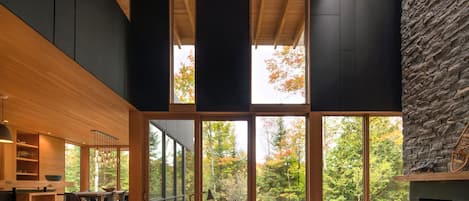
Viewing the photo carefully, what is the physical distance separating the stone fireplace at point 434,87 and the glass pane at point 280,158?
5.05ft

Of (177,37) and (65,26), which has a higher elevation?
(177,37)

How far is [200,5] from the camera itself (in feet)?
24.8

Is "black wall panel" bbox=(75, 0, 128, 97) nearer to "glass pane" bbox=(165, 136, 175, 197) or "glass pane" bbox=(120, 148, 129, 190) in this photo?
"glass pane" bbox=(165, 136, 175, 197)

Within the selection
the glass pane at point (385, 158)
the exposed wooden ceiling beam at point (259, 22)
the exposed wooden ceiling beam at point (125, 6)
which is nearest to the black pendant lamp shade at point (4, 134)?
the exposed wooden ceiling beam at point (125, 6)

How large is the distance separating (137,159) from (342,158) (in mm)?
3117

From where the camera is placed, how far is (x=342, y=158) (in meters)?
7.49

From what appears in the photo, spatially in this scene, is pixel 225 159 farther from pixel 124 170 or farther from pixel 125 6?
pixel 124 170

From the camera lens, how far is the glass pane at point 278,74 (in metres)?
7.52

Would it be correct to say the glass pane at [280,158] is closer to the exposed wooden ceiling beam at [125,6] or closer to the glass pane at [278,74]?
the glass pane at [278,74]

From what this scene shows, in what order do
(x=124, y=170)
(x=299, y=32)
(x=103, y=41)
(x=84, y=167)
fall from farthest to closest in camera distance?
(x=124, y=170)
(x=84, y=167)
(x=299, y=32)
(x=103, y=41)

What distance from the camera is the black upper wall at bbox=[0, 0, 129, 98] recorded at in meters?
3.55

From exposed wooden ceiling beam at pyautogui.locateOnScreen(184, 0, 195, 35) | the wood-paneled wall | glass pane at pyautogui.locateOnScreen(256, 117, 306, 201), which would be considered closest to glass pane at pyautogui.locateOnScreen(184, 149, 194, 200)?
glass pane at pyautogui.locateOnScreen(256, 117, 306, 201)


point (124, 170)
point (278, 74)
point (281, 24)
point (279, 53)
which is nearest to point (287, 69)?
point (278, 74)

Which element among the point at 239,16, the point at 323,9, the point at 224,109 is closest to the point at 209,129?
the point at 224,109
